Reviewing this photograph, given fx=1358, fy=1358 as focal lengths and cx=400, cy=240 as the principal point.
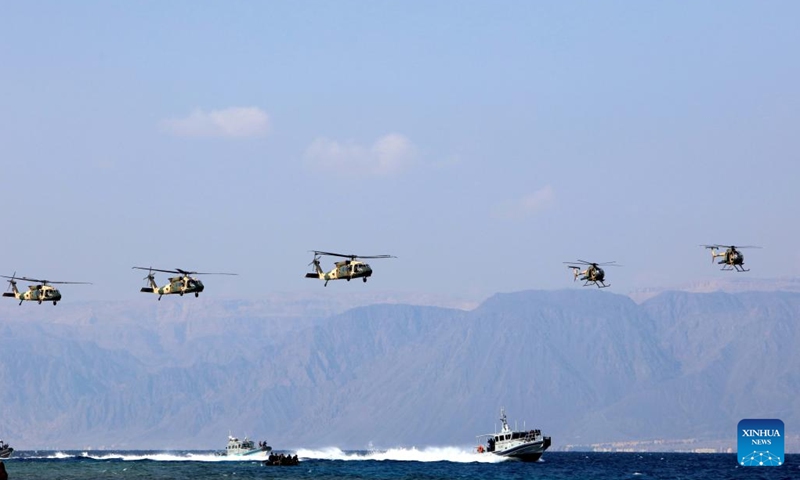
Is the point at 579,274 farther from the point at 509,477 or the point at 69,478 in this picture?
the point at 69,478

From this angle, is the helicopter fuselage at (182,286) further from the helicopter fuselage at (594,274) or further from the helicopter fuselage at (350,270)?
the helicopter fuselage at (594,274)

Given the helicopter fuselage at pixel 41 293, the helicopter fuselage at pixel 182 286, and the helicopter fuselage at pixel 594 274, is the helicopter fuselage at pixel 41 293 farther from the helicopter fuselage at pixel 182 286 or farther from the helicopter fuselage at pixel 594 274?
the helicopter fuselage at pixel 594 274

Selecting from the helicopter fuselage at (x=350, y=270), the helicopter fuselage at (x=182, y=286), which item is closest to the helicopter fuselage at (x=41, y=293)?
the helicopter fuselage at (x=182, y=286)

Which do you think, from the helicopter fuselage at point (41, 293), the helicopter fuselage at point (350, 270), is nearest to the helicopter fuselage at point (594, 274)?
the helicopter fuselage at point (350, 270)

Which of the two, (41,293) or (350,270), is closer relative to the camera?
(350,270)

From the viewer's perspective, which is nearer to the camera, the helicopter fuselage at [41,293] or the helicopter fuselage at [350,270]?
the helicopter fuselage at [350,270]

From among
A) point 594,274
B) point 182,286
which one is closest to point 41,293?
point 182,286

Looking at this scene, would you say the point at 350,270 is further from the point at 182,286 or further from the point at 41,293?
the point at 41,293

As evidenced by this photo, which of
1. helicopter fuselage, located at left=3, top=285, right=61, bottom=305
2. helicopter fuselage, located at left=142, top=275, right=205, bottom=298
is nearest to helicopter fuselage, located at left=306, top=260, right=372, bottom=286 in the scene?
helicopter fuselage, located at left=142, top=275, right=205, bottom=298

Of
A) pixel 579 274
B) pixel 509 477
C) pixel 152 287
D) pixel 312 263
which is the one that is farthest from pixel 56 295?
A: pixel 509 477

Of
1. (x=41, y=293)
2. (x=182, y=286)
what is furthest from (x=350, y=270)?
(x=41, y=293)

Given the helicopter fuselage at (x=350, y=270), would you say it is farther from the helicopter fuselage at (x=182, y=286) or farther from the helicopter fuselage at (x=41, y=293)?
the helicopter fuselage at (x=41, y=293)

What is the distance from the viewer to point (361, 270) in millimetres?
136250

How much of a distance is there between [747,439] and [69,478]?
148 metres
